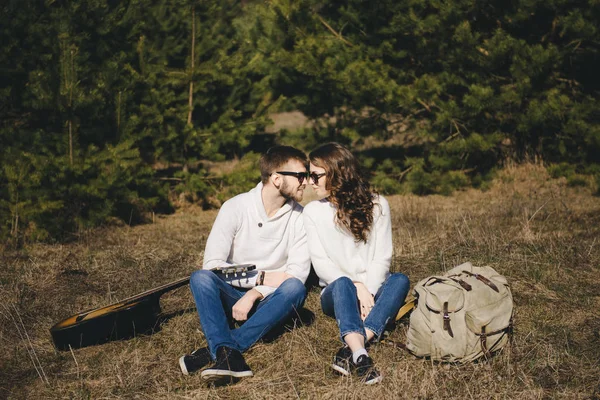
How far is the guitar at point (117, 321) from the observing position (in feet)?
13.0

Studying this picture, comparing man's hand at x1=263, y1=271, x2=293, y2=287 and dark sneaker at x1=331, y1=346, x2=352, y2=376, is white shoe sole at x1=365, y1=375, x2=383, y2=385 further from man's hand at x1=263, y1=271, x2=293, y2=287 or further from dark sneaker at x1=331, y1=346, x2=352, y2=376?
man's hand at x1=263, y1=271, x2=293, y2=287

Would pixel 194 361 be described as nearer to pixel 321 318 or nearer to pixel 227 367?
pixel 227 367

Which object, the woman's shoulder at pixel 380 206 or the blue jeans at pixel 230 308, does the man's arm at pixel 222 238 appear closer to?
the blue jeans at pixel 230 308

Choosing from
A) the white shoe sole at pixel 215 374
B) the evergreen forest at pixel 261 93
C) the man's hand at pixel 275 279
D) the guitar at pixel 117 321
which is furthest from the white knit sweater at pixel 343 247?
the evergreen forest at pixel 261 93

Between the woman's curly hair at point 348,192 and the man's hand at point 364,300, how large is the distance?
1.09ft

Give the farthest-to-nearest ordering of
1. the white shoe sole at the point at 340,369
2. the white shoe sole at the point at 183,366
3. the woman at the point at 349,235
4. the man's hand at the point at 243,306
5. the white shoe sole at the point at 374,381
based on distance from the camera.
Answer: the woman at the point at 349,235, the man's hand at the point at 243,306, the white shoe sole at the point at 183,366, the white shoe sole at the point at 340,369, the white shoe sole at the point at 374,381

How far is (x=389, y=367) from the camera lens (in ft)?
11.6

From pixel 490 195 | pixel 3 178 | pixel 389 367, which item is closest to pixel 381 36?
pixel 490 195

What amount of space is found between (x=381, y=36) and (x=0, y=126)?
5.47m

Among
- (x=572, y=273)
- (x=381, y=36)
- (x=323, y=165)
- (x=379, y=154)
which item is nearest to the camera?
(x=323, y=165)

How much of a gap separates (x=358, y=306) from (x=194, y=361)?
1064 mm

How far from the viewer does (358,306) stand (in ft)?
12.7

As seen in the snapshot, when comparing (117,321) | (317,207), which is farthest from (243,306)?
(117,321)

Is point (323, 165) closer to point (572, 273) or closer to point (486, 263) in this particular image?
point (486, 263)
